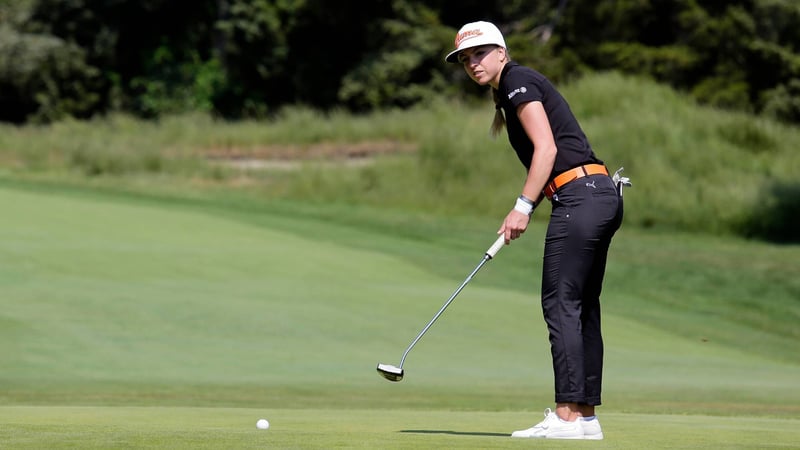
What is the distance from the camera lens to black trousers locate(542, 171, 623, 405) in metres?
5.25

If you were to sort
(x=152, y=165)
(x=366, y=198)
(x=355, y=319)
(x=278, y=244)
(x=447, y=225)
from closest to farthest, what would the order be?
(x=355, y=319) < (x=278, y=244) < (x=447, y=225) < (x=366, y=198) < (x=152, y=165)

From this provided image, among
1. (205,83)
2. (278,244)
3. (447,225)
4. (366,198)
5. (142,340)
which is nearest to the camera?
(142,340)

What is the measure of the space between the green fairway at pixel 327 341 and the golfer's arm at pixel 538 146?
1.01 metres

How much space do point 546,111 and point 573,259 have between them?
0.61m

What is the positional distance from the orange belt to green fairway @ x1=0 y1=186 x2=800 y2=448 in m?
1.04

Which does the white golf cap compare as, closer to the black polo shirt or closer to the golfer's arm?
the black polo shirt

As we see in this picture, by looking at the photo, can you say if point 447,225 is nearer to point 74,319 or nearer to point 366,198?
point 366,198

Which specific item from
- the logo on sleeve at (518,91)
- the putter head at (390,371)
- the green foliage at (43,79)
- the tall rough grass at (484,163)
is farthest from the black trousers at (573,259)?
the green foliage at (43,79)

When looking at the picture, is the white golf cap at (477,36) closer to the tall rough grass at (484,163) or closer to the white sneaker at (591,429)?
the white sneaker at (591,429)

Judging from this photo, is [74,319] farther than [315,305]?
No

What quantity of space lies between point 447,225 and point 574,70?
17366 mm

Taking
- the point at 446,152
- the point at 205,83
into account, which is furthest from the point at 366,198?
the point at 205,83

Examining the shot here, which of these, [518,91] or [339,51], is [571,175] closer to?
[518,91]

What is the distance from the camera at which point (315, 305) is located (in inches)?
500
